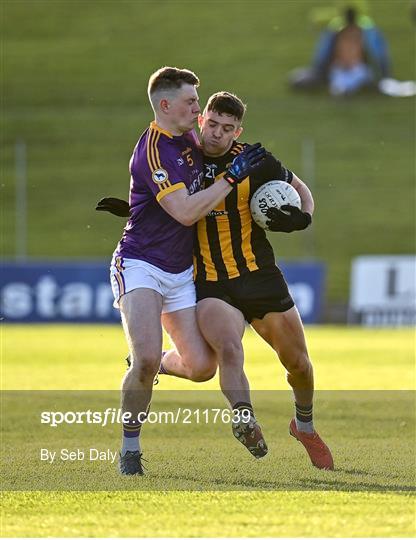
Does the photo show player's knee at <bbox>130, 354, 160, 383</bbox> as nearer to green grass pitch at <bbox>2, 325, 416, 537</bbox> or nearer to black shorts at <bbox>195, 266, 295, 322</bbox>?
green grass pitch at <bbox>2, 325, 416, 537</bbox>

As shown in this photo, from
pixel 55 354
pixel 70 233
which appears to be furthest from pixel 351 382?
pixel 70 233

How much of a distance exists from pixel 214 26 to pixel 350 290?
45.5 ft

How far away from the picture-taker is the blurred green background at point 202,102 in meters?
27.3

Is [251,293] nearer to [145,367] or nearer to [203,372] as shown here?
[203,372]

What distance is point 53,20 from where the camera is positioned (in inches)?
1475

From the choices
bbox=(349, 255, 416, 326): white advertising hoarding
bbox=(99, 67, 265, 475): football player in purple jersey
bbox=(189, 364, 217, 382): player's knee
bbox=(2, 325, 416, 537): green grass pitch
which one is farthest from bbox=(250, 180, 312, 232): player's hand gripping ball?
bbox=(349, 255, 416, 326): white advertising hoarding

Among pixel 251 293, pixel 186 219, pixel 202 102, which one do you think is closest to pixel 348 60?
pixel 202 102

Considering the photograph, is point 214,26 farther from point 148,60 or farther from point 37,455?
point 37,455

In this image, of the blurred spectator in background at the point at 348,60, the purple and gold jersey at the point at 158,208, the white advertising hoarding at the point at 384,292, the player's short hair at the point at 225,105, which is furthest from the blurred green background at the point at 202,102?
the player's short hair at the point at 225,105

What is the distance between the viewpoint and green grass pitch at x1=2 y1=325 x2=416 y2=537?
18.5 feet

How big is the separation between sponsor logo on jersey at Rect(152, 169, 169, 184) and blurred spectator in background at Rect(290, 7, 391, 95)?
997 inches

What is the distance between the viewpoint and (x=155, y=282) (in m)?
7.38

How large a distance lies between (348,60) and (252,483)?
2692 centimetres

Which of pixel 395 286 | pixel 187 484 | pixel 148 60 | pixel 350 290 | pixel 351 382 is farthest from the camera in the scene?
pixel 148 60
